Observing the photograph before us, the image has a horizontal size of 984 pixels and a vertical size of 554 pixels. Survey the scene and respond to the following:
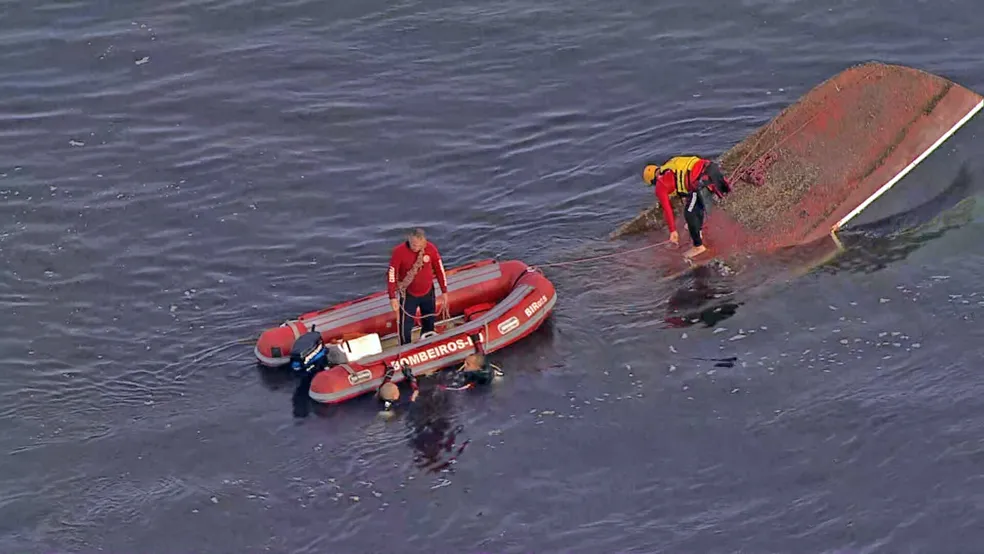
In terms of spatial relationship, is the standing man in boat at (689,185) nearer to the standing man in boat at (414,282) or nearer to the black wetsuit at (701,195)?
the black wetsuit at (701,195)

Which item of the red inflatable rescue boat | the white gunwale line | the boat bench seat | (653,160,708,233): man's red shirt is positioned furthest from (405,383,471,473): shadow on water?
the white gunwale line

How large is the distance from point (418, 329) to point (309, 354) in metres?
1.74

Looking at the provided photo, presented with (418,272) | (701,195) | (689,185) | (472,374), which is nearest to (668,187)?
(689,185)

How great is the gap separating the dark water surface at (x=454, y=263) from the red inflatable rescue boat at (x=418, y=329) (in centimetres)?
46

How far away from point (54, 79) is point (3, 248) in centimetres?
683

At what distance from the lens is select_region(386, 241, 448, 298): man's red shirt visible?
18.7 metres

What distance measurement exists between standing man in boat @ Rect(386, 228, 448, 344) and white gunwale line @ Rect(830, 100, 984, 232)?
6803mm

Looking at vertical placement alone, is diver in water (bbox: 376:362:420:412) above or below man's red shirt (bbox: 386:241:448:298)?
below

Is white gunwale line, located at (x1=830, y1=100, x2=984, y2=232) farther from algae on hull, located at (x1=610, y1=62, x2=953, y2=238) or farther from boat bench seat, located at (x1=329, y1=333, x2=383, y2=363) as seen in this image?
boat bench seat, located at (x1=329, y1=333, x2=383, y2=363)

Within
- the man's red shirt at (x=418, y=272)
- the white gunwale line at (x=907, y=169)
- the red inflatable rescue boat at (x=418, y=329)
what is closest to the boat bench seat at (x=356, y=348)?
the red inflatable rescue boat at (x=418, y=329)

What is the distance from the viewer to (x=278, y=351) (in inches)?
750

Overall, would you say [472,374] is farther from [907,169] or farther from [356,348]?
[907,169]

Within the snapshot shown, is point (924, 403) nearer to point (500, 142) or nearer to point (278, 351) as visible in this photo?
point (278, 351)

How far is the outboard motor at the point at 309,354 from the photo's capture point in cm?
1864
